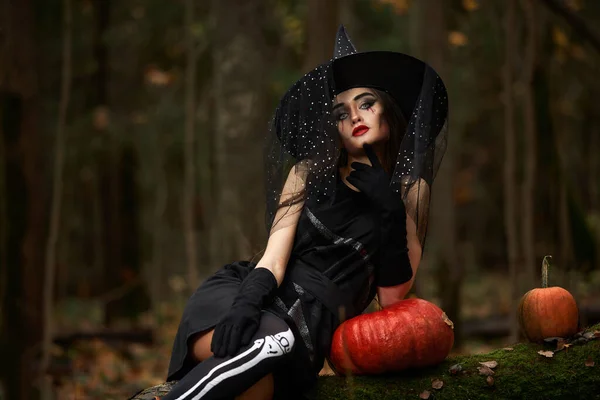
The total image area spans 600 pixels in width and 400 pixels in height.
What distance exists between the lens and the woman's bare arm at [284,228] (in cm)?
322

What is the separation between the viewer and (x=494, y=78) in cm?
1630

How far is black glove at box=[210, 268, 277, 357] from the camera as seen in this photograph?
2.79 meters

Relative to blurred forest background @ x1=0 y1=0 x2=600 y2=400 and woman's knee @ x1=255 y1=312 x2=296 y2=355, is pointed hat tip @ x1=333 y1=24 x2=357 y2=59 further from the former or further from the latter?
blurred forest background @ x1=0 y1=0 x2=600 y2=400

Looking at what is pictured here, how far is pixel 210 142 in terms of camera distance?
46.8ft

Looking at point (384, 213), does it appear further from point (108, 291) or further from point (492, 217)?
point (492, 217)

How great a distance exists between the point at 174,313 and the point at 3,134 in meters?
9.73

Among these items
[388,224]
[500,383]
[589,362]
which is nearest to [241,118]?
[388,224]

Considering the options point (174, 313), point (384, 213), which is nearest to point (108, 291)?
point (174, 313)

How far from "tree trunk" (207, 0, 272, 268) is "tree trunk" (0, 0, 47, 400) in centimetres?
299

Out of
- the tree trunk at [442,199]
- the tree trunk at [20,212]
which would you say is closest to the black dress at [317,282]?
the tree trunk at [20,212]

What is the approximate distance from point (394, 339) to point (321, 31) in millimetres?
3904

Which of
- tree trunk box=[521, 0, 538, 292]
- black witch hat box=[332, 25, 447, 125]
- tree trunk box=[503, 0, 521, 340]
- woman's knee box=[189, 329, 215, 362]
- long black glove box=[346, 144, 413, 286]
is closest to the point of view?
woman's knee box=[189, 329, 215, 362]

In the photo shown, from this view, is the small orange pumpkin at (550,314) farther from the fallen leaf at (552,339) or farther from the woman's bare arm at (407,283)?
the woman's bare arm at (407,283)

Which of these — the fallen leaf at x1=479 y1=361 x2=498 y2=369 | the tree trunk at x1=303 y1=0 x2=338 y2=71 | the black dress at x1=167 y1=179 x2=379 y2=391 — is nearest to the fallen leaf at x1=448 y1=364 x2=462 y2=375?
the fallen leaf at x1=479 y1=361 x2=498 y2=369
